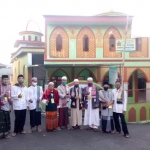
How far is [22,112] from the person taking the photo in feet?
18.8

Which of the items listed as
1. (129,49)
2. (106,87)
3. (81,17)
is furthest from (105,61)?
(106,87)

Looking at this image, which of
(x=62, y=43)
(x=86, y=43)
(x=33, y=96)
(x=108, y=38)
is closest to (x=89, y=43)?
(x=86, y=43)

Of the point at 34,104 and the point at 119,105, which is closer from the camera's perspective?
the point at 119,105

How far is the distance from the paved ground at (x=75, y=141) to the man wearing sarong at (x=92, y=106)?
31 cm

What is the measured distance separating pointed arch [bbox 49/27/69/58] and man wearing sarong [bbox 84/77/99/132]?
6.79 metres

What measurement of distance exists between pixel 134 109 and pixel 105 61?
4.94 m

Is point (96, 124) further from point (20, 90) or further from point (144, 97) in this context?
point (144, 97)

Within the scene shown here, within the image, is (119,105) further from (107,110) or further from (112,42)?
(112,42)

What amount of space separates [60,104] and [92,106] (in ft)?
3.45

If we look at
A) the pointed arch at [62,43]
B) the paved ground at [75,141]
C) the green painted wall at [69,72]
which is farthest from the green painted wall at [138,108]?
the pointed arch at [62,43]

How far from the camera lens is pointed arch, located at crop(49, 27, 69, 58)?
12742 mm

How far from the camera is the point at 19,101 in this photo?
5664 mm

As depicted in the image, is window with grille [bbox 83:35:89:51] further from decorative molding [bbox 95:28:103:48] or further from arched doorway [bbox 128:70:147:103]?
arched doorway [bbox 128:70:147:103]

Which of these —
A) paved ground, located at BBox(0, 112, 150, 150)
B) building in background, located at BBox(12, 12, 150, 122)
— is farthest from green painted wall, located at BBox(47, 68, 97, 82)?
paved ground, located at BBox(0, 112, 150, 150)
